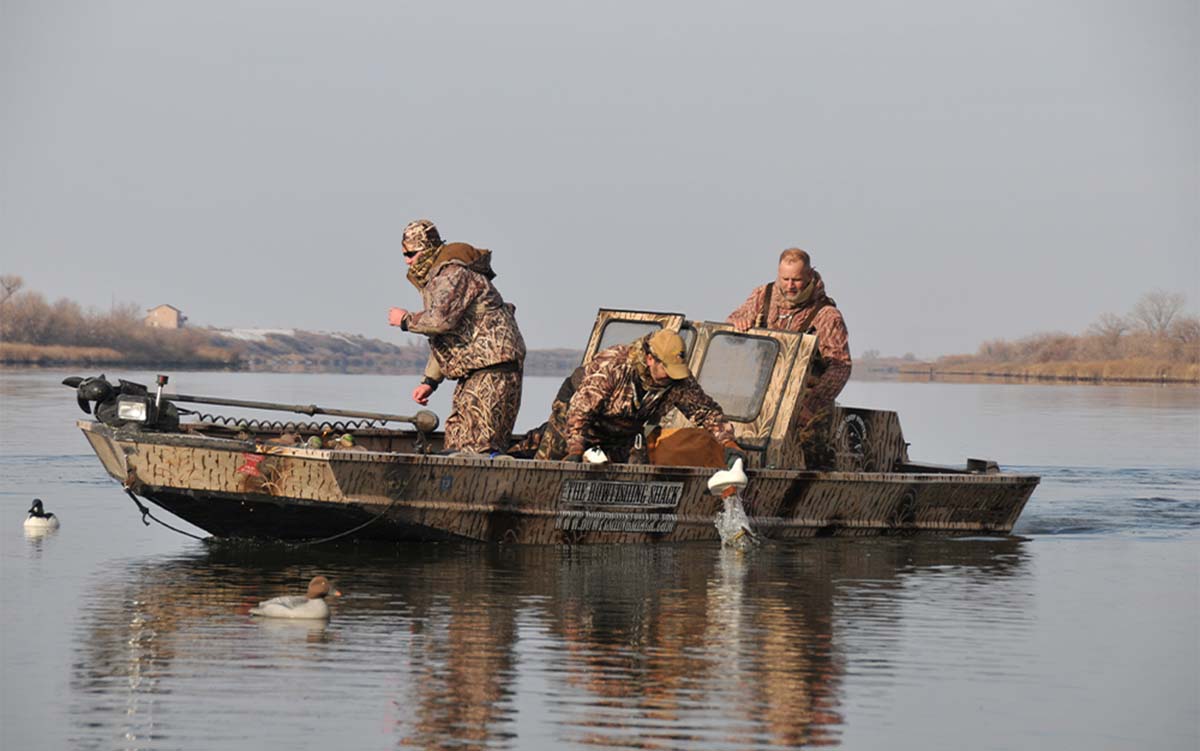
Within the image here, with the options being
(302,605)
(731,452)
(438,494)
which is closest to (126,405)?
(438,494)

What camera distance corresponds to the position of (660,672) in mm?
10625

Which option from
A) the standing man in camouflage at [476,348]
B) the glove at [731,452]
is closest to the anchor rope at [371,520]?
the standing man in camouflage at [476,348]

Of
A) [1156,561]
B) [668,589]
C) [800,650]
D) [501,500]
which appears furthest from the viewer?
[1156,561]

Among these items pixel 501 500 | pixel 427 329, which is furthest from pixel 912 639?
pixel 427 329

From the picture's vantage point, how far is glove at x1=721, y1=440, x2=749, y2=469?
1605 cm

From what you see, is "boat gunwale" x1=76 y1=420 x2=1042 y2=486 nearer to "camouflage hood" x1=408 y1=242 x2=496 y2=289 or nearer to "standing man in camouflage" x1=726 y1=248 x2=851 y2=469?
"standing man in camouflage" x1=726 y1=248 x2=851 y2=469

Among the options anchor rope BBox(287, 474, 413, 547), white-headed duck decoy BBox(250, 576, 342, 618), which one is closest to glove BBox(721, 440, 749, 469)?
anchor rope BBox(287, 474, 413, 547)

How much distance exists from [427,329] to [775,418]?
337 centimetres

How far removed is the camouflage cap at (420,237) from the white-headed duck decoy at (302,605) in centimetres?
483

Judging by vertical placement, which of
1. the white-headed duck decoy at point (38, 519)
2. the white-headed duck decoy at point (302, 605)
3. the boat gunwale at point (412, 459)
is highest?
the boat gunwale at point (412, 459)

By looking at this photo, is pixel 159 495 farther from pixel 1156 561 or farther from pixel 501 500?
pixel 1156 561

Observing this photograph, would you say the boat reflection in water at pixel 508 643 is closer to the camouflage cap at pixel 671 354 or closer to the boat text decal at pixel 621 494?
the boat text decal at pixel 621 494

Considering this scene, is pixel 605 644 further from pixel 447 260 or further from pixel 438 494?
pixel 447 260

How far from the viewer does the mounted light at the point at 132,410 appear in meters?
14.8
